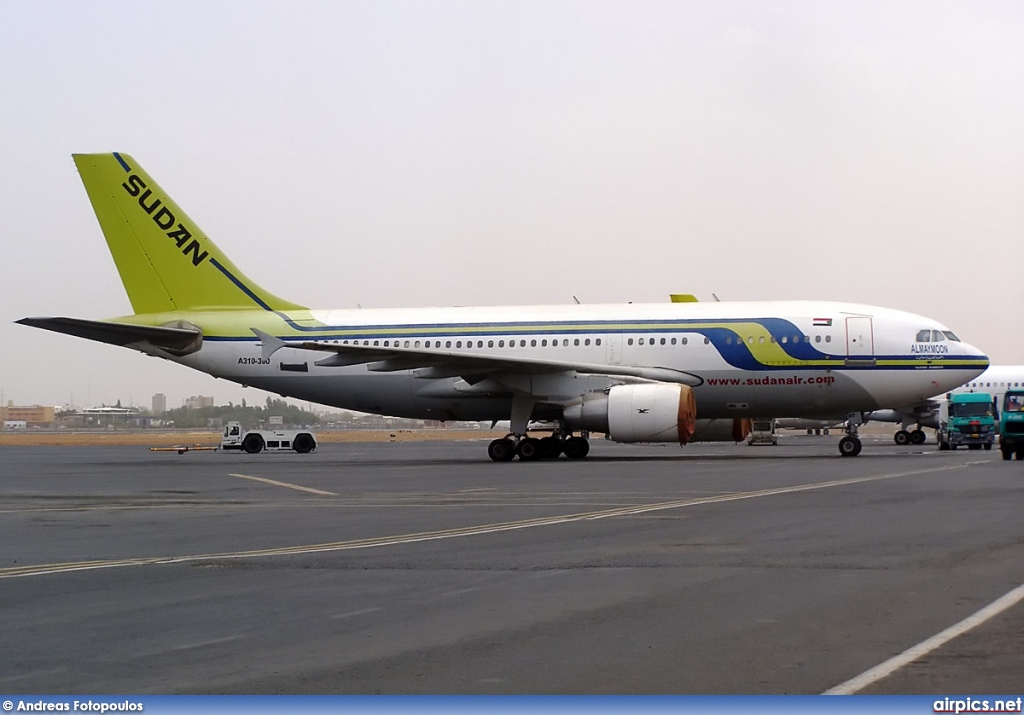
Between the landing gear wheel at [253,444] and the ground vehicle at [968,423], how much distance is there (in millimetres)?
25826

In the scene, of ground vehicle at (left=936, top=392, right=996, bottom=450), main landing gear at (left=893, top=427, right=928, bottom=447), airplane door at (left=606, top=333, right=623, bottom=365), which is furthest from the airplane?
main landing gear at (left=893, top=427, right=928, bottom=447)

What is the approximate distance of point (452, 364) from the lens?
101ft

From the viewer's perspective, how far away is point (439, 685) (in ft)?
18.6

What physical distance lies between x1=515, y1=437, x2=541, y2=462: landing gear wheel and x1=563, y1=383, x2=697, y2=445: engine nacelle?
8.96 ft

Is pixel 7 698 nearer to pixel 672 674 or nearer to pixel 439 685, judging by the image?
pixel 439 685

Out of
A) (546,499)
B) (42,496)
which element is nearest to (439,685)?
(546,499)

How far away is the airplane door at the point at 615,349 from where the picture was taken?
32406mm

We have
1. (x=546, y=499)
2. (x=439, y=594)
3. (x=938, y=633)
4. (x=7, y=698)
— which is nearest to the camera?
(x=7, y=698)

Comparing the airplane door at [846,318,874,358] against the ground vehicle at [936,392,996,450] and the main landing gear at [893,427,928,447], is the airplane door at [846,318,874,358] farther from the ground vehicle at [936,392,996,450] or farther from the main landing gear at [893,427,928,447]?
the main landing gear at [893,427,928,447]

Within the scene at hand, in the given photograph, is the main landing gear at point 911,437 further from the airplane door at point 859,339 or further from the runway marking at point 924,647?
the runway marking at point 924,647

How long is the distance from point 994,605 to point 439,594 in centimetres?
361

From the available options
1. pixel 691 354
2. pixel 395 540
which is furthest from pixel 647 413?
pixel 395 540

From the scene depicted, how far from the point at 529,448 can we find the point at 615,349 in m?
3.45

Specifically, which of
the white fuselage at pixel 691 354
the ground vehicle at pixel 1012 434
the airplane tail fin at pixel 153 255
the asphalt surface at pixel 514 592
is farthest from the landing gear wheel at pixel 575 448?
the asphalt surface at pixel 514 592
